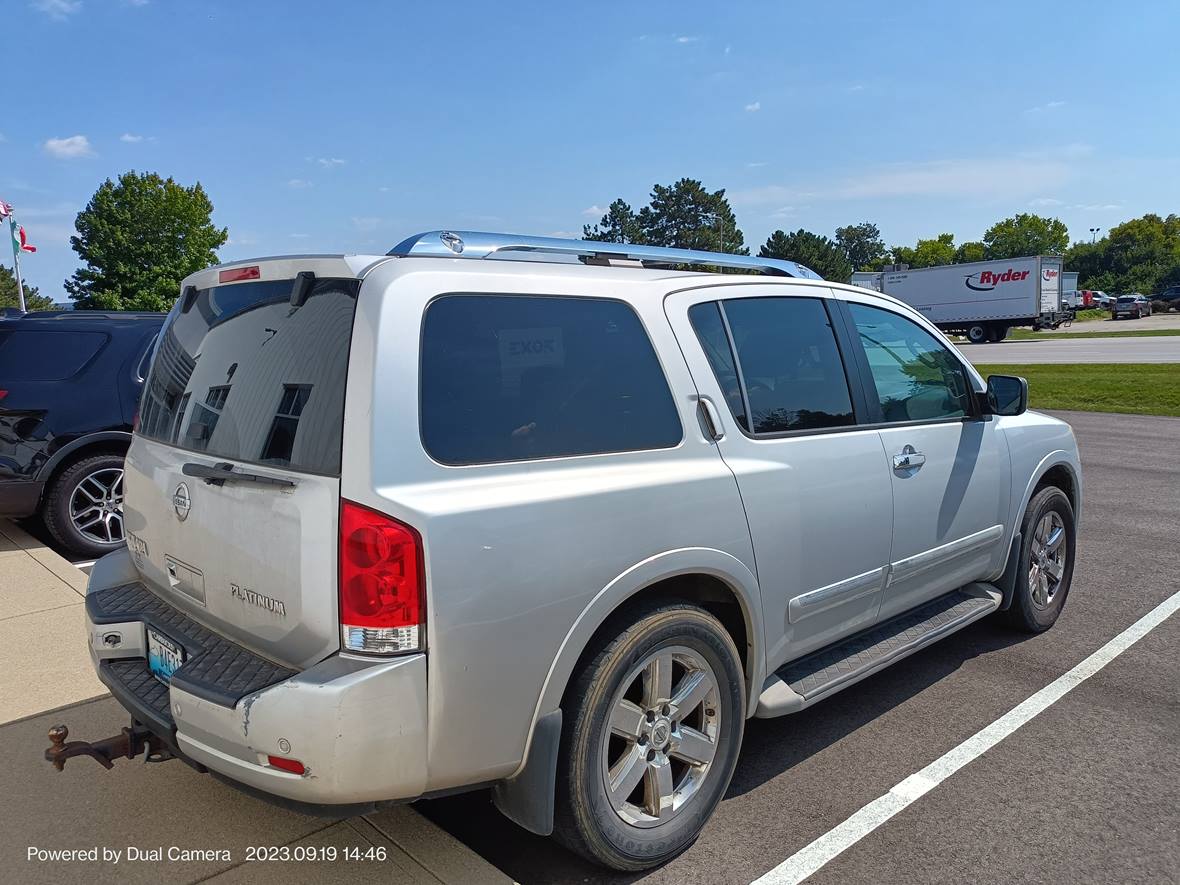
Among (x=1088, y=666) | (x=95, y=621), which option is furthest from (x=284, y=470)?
(x=1088, y=666)

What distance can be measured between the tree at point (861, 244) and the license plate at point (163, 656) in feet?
564

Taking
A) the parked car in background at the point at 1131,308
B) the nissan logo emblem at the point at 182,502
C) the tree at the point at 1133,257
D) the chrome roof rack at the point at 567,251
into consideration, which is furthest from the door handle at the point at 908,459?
the tree at the point at 1133,257

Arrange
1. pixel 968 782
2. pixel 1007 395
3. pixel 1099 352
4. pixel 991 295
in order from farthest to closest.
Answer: pixel 991 295, pixel 1099 352, pixel 1007 395, pixel 968 782

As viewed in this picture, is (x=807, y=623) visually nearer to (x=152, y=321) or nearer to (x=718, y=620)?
(x=718, y=620)

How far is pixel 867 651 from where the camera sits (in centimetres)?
363

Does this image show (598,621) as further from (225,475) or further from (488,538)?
(225,475)

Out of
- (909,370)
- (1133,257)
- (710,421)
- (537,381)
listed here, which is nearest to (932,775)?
(710,421)

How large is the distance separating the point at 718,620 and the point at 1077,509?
3.26m

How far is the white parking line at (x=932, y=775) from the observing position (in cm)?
283

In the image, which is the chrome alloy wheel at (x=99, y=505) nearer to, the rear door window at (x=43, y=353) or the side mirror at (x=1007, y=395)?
the rear door window at (x=43, y=353)

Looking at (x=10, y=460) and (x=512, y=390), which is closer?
(x=512, y=390)

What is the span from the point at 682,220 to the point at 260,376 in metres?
96.4

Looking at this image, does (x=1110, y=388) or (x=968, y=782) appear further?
(x=1110, y=388)

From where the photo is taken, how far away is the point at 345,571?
2225 millimetres
